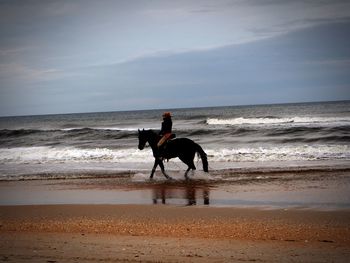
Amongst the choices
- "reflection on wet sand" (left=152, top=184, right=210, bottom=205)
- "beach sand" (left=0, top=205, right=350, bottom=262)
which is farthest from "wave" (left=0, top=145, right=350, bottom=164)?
"beach sand" (left=0, top=205, right=350, bottom=262)

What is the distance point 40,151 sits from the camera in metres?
25.4

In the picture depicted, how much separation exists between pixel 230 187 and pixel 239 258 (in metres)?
6.40

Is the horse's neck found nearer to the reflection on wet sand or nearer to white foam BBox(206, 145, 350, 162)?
the reflection on wet sand

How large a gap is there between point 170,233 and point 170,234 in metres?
0.07

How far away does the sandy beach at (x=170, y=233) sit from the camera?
5305mm

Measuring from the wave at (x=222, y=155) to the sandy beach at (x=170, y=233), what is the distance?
25.9ft

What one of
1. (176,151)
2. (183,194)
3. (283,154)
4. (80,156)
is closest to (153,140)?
(176,151)

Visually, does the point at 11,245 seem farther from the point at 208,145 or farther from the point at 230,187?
the point at 208,145

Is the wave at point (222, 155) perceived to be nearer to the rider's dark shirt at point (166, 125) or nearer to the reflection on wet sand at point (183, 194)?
the rider's dark shirt at point (166, 125)

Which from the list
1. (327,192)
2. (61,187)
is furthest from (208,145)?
(327,192)

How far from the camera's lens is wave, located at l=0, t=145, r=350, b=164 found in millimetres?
17933

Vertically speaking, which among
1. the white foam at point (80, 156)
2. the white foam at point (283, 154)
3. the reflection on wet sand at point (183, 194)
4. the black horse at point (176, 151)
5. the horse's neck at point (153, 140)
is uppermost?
the horse's neck at point (153, 140)

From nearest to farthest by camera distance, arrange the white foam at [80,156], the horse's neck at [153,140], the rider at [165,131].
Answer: the rider at [165,131]
the horse's neck at [153,140]
the white foam at [80,156]

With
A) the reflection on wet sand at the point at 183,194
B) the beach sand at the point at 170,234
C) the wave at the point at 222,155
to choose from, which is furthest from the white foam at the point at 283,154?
the beach sand at the point at 170,234
